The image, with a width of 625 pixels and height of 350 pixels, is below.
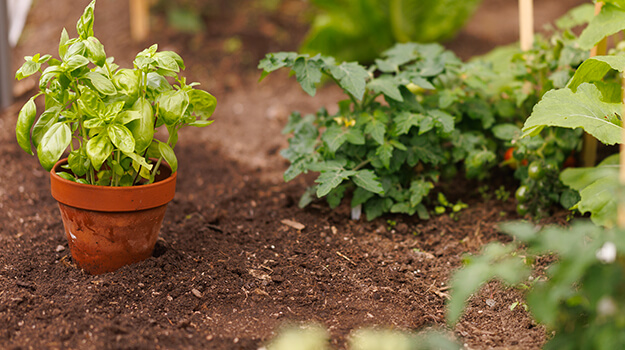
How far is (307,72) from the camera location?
243 centimetres

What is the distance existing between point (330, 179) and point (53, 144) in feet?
3.73

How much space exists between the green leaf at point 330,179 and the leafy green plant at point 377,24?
2174 millimetres

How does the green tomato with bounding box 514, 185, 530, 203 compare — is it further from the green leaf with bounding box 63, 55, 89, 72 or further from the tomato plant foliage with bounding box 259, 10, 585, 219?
the green leaf with bounding box 63, 55, 89, 72

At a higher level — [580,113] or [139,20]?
[580,113]

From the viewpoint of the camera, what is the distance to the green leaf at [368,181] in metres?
2.45

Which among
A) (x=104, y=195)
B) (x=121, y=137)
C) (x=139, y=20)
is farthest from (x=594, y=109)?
(x=139, y=20)

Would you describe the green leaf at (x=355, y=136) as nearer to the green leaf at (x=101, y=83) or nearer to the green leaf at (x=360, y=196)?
the green leaf at (x=360, y=196)

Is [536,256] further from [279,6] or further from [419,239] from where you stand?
[279,6]

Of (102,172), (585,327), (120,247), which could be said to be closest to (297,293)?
(120,247)

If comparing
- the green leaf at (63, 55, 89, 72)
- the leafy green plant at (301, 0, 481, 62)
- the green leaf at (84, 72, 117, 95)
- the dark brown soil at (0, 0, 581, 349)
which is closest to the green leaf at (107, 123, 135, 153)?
the green leaf at (84, 72, 117, 95)

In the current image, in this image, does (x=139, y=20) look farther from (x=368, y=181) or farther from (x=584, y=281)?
(x=584, y=281)

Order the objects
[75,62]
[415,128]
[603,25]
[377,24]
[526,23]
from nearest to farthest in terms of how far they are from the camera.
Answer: [75,62] < [603,25] < [415,128] < [526,23] < [377,24]

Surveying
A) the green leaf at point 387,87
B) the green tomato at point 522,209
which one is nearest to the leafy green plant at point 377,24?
the green leaf at point 387,87

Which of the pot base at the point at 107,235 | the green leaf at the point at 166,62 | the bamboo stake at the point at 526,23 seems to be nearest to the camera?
the green leaf at the point at 166,62
